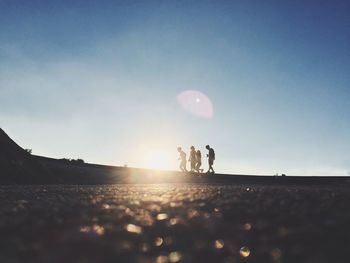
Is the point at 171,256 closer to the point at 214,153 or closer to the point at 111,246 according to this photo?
the point at 111,246

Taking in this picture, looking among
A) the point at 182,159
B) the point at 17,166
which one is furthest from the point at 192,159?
the point at 17,166

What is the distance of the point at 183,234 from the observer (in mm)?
3201

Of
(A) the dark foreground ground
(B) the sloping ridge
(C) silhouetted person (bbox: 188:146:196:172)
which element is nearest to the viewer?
(A) the dark foreground ground

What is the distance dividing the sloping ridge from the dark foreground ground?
12.0 m

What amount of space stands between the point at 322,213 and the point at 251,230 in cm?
118

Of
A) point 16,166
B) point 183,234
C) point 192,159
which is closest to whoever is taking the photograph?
point 183,234

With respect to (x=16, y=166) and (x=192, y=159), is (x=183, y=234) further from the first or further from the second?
(x=192, y=159)

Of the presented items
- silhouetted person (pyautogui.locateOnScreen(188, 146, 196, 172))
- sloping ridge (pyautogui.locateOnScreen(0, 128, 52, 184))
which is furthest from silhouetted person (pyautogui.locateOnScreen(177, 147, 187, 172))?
sloping ridge (pyautogui.locateOnScreen(0, 128, 52, 184))

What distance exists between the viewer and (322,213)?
13.2ft

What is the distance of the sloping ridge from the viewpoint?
15.7 m

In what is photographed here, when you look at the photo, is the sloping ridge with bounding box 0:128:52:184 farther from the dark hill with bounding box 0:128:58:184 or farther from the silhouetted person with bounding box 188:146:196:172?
the silhouetted person with bounding box 188:146:196:172

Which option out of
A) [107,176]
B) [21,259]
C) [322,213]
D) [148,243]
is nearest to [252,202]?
[322,213]

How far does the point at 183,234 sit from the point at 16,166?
15115 mm

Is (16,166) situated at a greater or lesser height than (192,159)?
lesser
